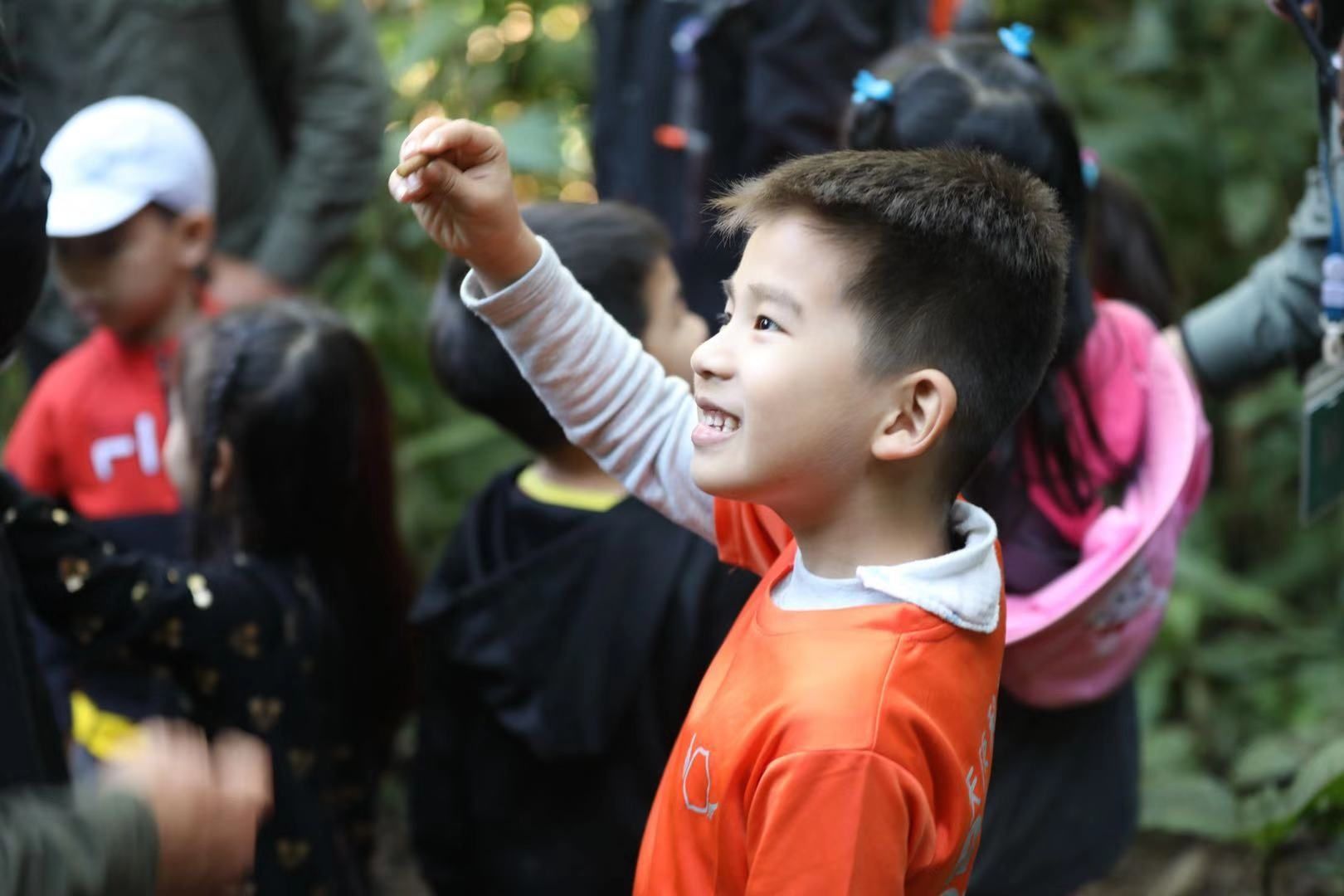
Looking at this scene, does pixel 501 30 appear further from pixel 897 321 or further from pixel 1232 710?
pixel 897 321

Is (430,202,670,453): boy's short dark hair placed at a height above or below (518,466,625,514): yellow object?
above

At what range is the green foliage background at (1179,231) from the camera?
368 centimetres

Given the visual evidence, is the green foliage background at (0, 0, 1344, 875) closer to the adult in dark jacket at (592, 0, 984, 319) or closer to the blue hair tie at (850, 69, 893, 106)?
the adult in dark jacket at (592, 0, 984, 319)

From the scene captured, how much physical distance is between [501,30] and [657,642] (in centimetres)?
281

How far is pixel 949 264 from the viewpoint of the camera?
4.24ft

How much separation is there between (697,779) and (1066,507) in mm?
746

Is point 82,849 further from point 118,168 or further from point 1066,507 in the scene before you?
point 118,168

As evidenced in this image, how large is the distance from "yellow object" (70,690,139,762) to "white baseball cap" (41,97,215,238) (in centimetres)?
85

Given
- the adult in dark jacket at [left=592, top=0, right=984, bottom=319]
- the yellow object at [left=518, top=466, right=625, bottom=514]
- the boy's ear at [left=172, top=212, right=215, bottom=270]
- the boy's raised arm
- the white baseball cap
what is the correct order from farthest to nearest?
1. the adult in dark jacket at [left=592, top=0, right=984, bottom=319]
2. the boy's ear at [left=172, top=212, right=215, bottom=270]
3. the white baseball cap
4. the yellow object at [left=518, top=466, right=625, bottom=514]
5. the boy's raised arm

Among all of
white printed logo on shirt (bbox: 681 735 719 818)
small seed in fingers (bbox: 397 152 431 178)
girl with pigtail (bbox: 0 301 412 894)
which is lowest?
girl with pigtail (bbox: 0 301 412 894)

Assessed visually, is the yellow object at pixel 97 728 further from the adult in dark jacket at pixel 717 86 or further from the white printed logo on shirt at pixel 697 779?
the adult in dark jacket at pixel 717 86

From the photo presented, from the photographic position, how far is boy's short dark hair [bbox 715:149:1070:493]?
1282mm

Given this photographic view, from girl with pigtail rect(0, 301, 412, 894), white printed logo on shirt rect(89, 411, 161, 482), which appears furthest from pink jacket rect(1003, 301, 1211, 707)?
white printed logo on shirt rect(89, 411, 161, 482)

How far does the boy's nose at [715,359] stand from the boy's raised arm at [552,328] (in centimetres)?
23
